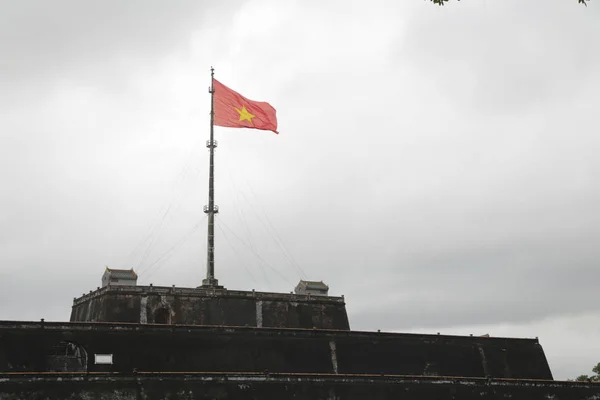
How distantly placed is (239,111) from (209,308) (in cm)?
1104

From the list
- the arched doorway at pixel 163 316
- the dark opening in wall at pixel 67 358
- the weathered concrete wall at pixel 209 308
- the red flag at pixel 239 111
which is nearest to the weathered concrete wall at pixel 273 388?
the dark opening in wall at pixel 67 358

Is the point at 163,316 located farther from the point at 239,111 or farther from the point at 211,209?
the point at 239,111

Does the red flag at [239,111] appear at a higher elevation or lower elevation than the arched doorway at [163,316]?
higher

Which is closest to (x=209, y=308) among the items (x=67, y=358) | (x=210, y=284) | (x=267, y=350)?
(x=210, y=284)

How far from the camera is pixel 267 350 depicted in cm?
2862

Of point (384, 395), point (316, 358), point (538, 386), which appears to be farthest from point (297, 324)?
point (538, 386)

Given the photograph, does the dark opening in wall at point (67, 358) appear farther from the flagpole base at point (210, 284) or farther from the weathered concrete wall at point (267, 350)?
the flagpole base at point (210, 284)

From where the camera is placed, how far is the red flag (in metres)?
35.3

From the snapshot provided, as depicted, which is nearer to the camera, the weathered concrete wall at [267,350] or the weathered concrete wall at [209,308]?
the weathered concrete wall at [267,350]

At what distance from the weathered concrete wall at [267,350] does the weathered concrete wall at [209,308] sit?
12.5 ft

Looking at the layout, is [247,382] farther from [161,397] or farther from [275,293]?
[275,293]

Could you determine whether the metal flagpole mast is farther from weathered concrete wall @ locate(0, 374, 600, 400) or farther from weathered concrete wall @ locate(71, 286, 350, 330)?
weathered concrete wall @ locate(0, 374, 600, 400)

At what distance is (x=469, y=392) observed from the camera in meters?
29.1

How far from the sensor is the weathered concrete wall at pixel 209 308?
3091cm
